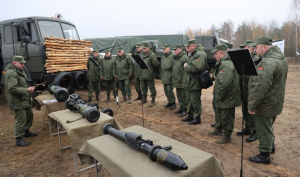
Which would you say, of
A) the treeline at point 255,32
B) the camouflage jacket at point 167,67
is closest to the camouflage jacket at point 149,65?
the camouflage jacket at point 167,67

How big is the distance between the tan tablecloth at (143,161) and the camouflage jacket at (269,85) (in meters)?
1.57

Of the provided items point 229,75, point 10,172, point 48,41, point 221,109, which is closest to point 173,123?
point 221,109

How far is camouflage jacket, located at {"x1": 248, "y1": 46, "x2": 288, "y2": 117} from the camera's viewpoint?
3.06m

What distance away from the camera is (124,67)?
7715mm

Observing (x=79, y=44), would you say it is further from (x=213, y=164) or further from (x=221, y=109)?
(x=213, y=164)

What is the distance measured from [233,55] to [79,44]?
21.0ft

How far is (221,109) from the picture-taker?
14.0 ft

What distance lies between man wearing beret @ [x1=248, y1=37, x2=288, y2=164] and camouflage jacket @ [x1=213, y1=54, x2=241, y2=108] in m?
0.55

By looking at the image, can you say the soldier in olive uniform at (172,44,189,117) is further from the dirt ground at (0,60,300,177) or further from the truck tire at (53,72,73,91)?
the truck tire at (53,72,73,91)

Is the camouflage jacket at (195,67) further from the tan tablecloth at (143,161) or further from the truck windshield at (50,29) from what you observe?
the truck windshield at (50,29)

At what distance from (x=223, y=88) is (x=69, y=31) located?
641cm

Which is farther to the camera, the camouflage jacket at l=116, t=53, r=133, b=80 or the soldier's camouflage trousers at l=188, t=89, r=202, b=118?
the camouflage jacket at l=116, t=53, r=133, b=80

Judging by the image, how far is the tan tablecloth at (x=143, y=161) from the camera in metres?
1.82

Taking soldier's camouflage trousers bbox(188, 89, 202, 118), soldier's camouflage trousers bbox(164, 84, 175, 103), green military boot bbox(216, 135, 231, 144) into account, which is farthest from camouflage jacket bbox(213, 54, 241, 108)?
soldier's camouflage trousers bbox(164, 84, 175, 103)
